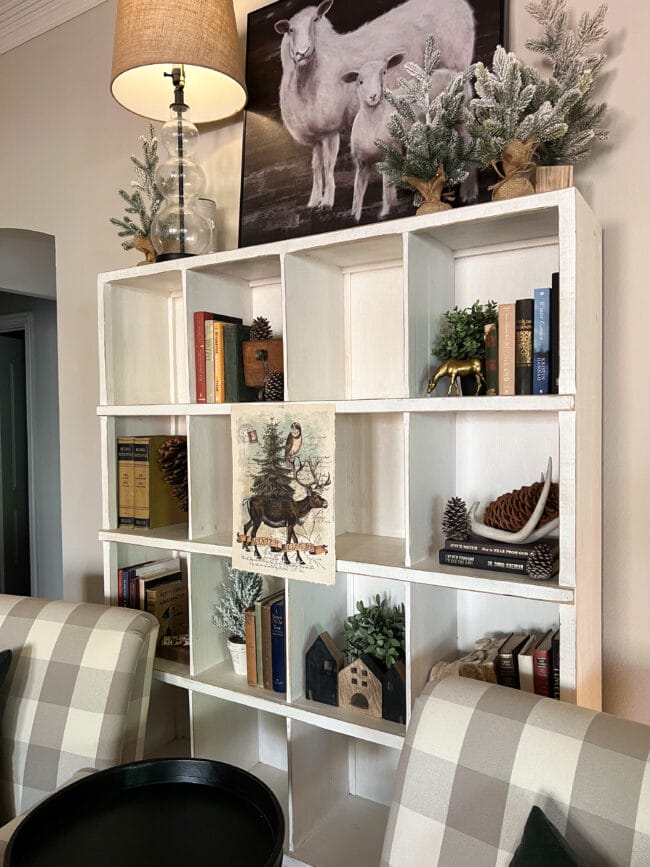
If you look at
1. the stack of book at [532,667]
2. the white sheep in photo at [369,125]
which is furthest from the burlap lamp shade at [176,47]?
the stack of book at [532,667]

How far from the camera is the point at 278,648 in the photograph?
5.47 ft

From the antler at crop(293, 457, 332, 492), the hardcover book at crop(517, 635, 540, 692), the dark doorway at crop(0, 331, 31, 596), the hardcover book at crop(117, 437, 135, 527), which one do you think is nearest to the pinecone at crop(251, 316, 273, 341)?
the antler at crop(293, 457, 332, 492)

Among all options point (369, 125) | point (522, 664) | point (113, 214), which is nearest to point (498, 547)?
point (522, 664)

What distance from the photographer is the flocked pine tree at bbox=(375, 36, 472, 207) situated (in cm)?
139

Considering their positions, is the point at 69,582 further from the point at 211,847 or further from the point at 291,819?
the point at 211,847

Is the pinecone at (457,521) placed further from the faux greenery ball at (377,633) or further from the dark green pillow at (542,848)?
the dark green pillow at (542,848)

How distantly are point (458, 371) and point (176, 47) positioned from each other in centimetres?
103

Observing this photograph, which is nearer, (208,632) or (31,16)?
(208,632)

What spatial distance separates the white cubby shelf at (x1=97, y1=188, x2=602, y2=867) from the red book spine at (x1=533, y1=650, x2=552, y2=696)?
79 mm

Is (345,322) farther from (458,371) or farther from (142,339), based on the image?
(142,339)

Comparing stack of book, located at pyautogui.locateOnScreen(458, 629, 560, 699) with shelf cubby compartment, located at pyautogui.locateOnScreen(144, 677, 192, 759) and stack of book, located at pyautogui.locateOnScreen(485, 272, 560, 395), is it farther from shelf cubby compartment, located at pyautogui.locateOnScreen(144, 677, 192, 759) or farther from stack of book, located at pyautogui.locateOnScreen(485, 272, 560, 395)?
shelf cubby compartment, located at pyautogui.locateOnScreen(144, 677, 192, 759)

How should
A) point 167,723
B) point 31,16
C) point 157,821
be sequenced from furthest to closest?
point 31,16 → point 167,723 → point 157,821

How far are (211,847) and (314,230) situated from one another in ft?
4.51

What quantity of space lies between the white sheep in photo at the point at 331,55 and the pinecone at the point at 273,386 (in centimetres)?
46
